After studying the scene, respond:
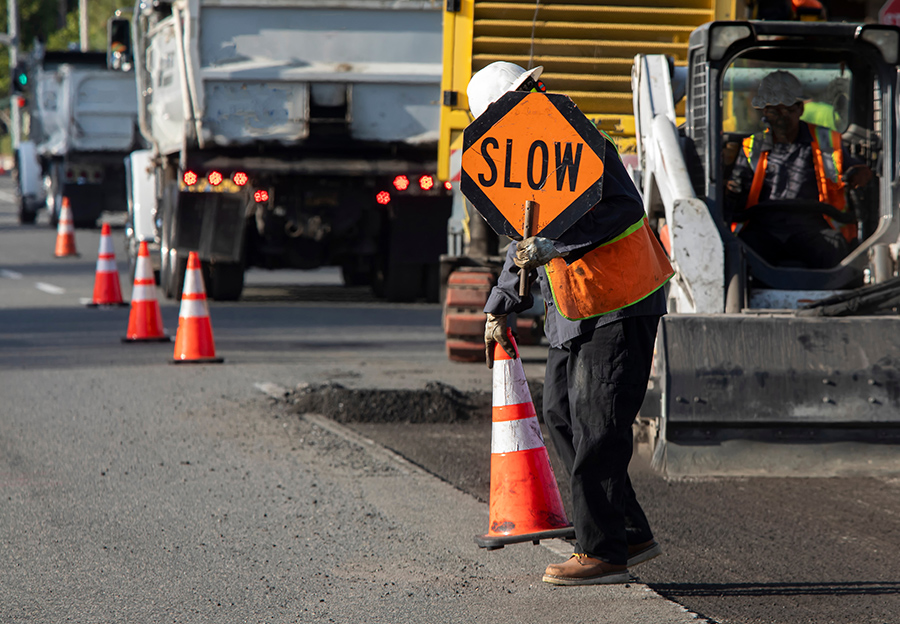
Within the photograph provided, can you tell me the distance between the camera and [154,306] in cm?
1163

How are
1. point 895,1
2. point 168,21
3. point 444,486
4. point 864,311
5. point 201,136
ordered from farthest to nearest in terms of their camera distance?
1. point 168,21
2. point 201,136
3. point 895,1
4. point 864,311
5. point 444,486

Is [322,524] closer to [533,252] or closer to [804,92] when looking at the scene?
[533,252]

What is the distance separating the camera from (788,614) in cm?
437

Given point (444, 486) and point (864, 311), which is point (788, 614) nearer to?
point (444, 486)

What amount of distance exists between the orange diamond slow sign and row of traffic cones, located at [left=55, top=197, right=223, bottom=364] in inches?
239

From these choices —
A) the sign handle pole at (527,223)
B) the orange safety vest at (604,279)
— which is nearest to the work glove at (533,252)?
the sign handle pole at (527,223)

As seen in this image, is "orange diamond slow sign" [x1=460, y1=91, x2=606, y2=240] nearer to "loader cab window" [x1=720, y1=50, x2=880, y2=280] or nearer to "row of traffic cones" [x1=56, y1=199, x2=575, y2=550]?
"row of traffic cones" [x1=56, y1=199, x2=575, y2=550]

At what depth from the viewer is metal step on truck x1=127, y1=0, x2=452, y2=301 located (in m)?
13.3

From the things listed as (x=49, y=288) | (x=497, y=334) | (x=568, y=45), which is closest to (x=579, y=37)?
(x=568, y=45)

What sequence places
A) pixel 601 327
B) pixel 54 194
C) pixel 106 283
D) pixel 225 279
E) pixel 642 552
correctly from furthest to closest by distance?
pixel 54 194, pixel 225 279, pixel 106 283, pixel 642 552, pixel 601 327

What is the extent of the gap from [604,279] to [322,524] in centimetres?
181

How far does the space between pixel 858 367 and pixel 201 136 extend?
850 cm

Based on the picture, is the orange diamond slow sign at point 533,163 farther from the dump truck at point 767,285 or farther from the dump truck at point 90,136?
the dump truck at point 90,136

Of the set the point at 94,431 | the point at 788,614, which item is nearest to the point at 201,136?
the point at 94,431
